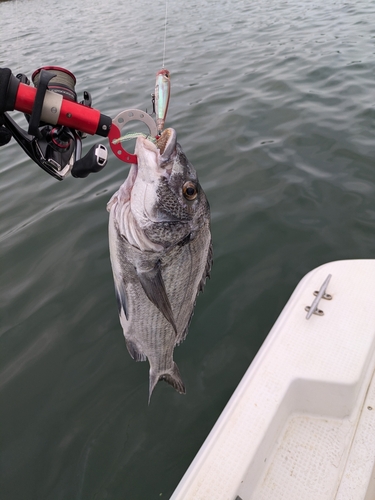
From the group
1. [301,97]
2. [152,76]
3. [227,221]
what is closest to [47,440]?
[227,221]

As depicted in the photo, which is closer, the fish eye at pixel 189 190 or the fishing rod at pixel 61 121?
the fishing rod at pixel 61 121

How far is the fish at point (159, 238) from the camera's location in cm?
214

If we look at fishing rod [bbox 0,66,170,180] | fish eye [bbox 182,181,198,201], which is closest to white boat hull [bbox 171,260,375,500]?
fish eye [bbox 182,181,198,201]

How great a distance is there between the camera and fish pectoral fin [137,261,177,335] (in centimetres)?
227

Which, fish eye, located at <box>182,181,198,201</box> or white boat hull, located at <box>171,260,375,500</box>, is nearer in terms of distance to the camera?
fish eye, located at <box>182,181,198,201</box>

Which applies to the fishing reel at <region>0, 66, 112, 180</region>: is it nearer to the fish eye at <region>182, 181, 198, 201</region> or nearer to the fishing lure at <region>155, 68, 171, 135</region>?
the fishing lure at <region>155, 68, 171, 135</region>

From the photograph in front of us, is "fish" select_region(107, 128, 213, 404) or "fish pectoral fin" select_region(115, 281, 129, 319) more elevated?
"fish" select_region(107, 128, 213, 404)

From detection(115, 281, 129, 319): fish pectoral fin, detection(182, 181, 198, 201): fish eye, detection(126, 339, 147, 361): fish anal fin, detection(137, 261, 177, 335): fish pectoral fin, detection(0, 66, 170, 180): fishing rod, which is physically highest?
detection(0, 66, 170, 180): fishing rod

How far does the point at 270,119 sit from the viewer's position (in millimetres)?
7438

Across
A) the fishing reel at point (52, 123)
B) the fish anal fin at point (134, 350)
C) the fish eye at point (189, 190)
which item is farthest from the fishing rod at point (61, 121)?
the fish anal fin at point (134, 350)

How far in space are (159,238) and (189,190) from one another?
33 centimetres

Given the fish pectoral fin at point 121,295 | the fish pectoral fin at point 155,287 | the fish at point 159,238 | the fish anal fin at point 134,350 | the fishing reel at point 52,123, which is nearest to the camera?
the fishing reel at point 52,123

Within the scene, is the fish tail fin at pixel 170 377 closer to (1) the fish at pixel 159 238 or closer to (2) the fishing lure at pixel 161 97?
(1) the fish at pixel 159 238

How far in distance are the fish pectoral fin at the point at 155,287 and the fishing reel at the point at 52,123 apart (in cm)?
67
